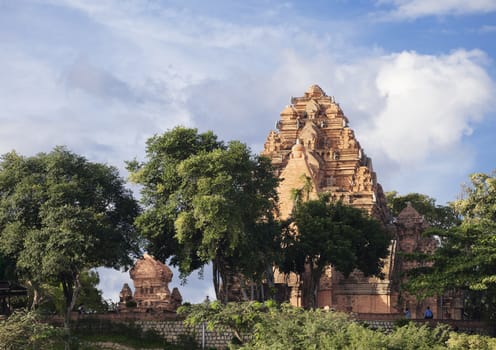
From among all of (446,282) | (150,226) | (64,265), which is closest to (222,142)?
(150,226)

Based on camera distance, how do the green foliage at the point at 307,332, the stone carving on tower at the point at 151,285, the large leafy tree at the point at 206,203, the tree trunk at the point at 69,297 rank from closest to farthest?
the green foliage at the point at 307,332 → the tree trunk at the point at 69,297 → the large leafy tree at the point at 206,203 → the stone carving on tower at the point at 151,285

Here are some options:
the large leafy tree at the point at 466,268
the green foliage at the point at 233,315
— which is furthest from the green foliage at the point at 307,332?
the large leafy tree at the point at 466,268

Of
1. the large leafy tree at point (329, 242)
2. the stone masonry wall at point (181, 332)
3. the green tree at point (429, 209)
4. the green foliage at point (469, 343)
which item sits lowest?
the green foliage at point (469, 343)

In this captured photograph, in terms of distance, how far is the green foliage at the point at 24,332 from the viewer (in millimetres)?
39844

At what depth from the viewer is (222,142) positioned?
51.8 m

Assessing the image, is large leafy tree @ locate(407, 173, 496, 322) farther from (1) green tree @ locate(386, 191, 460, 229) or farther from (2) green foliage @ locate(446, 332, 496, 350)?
(1) green tree @ locate(386, 191, 460, 229)

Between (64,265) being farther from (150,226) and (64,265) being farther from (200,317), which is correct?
(200,317)

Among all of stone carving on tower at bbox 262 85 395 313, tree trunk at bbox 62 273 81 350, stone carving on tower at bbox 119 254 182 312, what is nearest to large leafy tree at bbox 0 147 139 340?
tree trunk at bbox 62 273 81 350

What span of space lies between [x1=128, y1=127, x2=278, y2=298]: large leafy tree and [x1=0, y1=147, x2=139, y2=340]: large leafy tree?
1672mm

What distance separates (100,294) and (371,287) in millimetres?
16744

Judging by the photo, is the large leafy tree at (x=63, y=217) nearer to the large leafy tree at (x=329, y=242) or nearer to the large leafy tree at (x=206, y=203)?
the large leafy tree at (x=206, y=203)

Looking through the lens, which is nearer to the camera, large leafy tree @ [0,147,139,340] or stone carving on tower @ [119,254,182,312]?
large leafy tree @ [0,147,139,340]

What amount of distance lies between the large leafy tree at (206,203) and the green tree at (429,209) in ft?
105

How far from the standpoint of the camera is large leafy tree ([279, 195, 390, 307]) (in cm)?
5200
